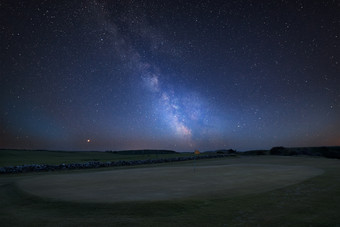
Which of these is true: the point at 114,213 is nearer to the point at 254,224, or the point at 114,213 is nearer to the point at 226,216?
the point at 226,216

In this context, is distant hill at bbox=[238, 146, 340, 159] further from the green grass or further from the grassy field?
the grassy field

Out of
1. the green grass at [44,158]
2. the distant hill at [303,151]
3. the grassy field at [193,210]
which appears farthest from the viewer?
the distant hill at [303,151]

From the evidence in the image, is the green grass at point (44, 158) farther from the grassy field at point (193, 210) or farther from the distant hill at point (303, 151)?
the distant hill at point (303, 151)

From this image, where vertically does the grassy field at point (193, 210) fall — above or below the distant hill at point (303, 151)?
below

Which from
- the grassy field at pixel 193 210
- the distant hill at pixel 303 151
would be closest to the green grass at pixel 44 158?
the grassy field at pixel 193 210

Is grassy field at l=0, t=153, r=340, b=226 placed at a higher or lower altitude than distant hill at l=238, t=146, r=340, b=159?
lower

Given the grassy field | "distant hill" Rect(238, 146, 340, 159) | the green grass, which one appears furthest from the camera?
"distant hill" Rect(238, 146, 340, 159)

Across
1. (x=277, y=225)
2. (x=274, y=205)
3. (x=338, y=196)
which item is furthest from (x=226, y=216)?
(x=338, y=196)

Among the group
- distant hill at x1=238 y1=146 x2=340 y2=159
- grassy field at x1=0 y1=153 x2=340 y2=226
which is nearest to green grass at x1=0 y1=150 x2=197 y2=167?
grassy field at x1=0 y1=153 x2=340 y2=226

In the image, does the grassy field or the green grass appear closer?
the grassy field

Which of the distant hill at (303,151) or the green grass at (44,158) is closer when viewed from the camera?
the green grass at (44,158)

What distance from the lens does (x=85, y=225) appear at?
26.3ft

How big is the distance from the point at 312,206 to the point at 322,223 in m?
2.12

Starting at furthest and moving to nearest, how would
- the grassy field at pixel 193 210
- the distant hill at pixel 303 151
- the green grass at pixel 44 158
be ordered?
the distant hill at pixel 303 151 → the green grass at pixel 44 158 → the grassy field at pixel 193 210
